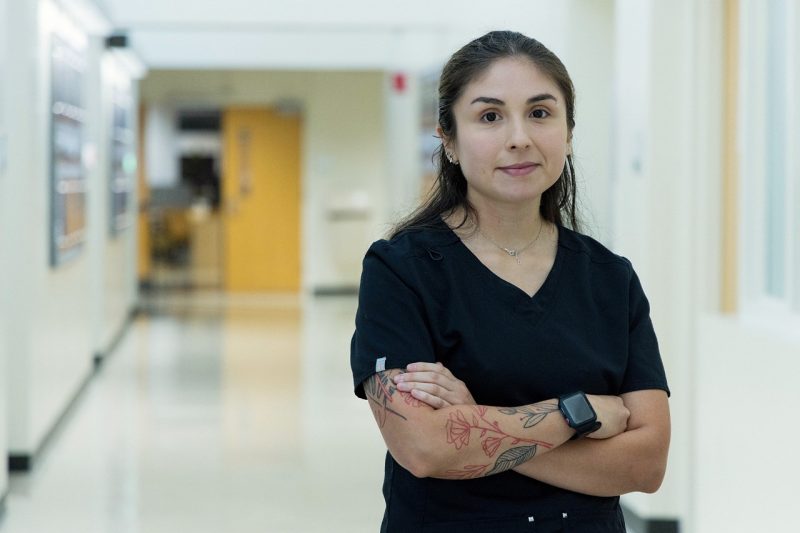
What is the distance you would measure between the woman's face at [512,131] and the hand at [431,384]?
303 mm

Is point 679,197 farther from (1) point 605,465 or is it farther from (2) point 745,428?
(1) point 605,465

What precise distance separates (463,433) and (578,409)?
19 cm

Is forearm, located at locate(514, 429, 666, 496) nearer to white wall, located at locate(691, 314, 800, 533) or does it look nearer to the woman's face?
the woman's face

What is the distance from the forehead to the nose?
0.05 m

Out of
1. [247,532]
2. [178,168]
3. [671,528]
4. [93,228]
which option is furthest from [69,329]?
[178,168]

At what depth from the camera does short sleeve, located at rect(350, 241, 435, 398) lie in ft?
6.19

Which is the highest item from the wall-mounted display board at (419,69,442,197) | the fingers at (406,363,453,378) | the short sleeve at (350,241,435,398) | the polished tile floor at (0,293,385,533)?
the wall-mounted display board at (419,69,442,197)

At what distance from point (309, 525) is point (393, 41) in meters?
8.70

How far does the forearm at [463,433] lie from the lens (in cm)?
188

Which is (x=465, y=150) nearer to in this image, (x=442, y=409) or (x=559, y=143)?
(x=559, y=143)

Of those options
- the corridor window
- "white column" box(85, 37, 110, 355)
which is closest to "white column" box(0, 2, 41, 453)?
"white column" box(85, 37, 110, 355)

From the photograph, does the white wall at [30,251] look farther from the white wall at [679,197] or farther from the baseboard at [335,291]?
the baseboard at [335,291]

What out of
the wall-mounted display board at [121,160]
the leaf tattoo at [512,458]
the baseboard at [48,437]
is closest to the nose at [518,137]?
the leaf tattoo at [512,458]

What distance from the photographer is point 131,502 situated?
612cm
